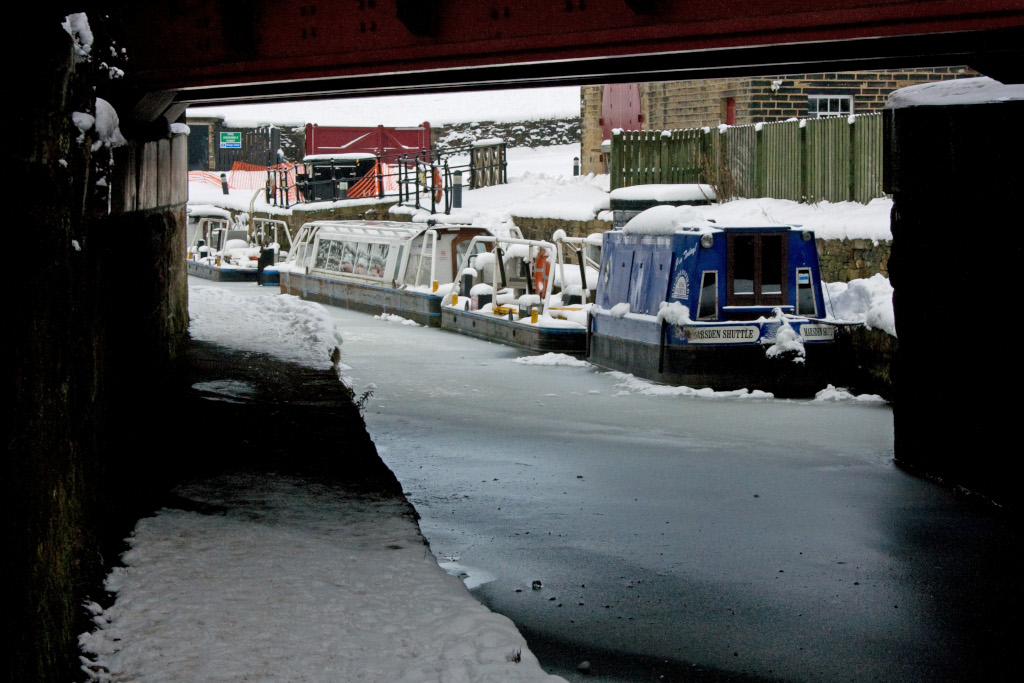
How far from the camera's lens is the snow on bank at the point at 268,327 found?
14602mm

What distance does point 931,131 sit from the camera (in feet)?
30.5

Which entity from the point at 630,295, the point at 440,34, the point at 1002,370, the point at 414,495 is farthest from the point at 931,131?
the point at 630,295

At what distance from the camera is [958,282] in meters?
9.18

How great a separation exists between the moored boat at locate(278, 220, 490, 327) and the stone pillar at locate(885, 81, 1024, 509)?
13.1 meters

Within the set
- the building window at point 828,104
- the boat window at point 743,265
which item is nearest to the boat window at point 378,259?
the building window at point 828,104

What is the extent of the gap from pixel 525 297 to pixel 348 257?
307 inches

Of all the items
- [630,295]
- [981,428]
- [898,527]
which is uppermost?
[630,295]

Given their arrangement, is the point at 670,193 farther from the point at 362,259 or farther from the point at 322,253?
the point at 322,253

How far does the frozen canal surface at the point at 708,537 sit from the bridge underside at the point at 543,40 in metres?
3.25

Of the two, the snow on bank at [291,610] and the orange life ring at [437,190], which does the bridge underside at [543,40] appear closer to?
the snow on bank at [291,610]

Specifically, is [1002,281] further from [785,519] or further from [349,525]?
[349,525]

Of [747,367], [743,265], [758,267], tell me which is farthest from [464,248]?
[747,367]

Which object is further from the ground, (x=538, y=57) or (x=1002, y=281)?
(x=538, y=57)

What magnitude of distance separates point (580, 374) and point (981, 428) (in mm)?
7515
